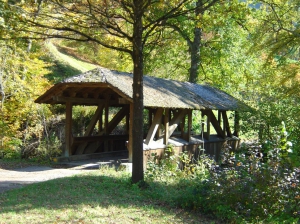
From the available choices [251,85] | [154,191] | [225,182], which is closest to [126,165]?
[154,191]

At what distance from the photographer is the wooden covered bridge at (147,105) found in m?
12.9

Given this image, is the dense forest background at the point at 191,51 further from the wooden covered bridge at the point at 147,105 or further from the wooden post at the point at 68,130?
the wooden covered bridge at the point at 147,105

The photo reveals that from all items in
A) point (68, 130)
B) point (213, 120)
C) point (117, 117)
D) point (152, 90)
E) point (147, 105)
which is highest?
point (152, 90)

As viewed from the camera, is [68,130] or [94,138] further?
[94,138]

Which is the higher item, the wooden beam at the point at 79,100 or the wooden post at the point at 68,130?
the wooden beam at the point at 79,100

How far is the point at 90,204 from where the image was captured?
23.6 feet

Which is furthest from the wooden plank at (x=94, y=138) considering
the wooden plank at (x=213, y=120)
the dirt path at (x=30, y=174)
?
the wooden plank at (x=213, y=120)

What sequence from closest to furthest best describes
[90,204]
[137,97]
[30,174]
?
[90,204]
[137,97]
[30,174]

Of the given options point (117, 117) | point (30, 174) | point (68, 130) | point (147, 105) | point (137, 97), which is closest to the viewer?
point (137, 97)

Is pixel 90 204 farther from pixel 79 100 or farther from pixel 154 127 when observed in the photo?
pixel 79 100

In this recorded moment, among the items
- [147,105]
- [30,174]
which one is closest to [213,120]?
[147,105]

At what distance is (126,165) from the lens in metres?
12.2

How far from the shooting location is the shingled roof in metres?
12.6

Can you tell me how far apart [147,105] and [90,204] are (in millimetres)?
5276
